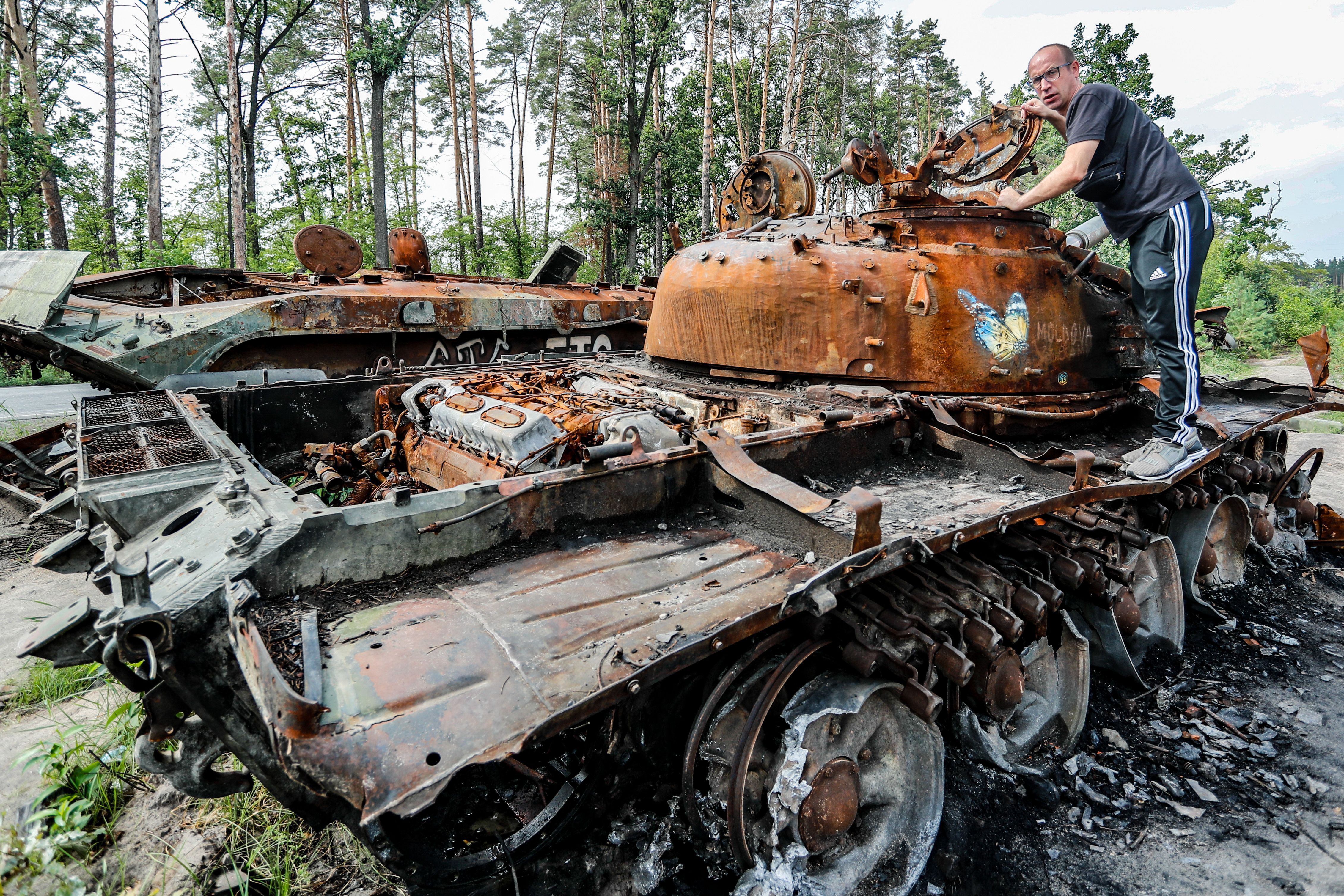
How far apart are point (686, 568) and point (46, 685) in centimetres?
350

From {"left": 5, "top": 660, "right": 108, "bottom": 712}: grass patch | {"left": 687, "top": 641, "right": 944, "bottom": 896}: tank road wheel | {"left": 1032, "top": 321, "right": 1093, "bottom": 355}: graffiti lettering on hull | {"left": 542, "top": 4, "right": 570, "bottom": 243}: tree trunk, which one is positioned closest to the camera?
{"left": 687, "top": 641, "right": 944, "bottom": 896}: tank road wheel

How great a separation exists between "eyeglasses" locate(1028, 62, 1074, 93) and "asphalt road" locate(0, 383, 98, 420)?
31.9 ft

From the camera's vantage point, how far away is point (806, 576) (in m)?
2.38

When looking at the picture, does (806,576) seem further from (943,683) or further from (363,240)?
(363,240)

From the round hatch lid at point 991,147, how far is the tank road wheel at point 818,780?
11.2 feet

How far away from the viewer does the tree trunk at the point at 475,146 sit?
23.2 m

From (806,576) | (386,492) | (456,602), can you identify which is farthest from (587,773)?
(386,492)

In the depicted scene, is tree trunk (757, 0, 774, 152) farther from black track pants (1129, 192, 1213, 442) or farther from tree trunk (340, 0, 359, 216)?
black track pants (1129, 192, 1213, 442)

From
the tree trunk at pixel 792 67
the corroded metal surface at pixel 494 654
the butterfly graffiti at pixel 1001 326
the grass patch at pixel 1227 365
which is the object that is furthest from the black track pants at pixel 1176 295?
the tree trunk at pixel 792 67

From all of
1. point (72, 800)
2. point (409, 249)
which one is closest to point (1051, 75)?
point (72, 800)

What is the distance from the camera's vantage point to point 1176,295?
3.85 m

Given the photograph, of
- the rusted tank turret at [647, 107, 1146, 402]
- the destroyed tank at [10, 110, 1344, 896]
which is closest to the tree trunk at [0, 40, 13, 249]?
the destroyed tank at [10, 110, 1344, 896]

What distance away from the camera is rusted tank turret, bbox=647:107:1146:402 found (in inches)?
→ 155

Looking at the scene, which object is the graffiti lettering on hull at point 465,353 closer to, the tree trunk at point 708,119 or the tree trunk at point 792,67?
the tree trunk at point 708,119
